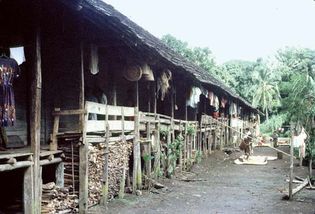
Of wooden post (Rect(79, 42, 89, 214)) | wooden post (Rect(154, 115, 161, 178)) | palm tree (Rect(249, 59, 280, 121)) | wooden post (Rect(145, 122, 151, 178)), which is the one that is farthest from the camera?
palm tree (Rect(249, 59, 280, 121))

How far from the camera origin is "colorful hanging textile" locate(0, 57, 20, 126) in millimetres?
7102

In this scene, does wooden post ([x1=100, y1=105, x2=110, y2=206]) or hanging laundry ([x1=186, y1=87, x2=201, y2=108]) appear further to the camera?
hanging laundry ([x1=186, y1=87, x2=201, y2=108])

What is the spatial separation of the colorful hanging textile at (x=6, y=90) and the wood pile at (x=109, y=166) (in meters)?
2.15

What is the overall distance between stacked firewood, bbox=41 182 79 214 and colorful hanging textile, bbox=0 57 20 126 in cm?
167

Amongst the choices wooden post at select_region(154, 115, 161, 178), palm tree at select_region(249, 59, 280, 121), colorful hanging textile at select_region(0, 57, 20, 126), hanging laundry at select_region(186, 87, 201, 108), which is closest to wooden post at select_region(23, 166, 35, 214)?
colorful hanging textile at select_region(0, 57, 20, 126)

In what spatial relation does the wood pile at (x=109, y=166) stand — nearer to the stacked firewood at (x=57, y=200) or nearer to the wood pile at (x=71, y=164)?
the wood pile at (x=71, y=164)

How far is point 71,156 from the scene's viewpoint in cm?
872

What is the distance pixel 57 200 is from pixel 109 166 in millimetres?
1905

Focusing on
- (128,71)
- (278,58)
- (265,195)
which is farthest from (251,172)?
(278,58)

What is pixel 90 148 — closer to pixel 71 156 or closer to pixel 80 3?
pixel 71 156

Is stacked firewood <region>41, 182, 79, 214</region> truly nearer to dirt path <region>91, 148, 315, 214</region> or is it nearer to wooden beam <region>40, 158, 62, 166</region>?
wooden beam <region>40, 158, 62, 166</region>

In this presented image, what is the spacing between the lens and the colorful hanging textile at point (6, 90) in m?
7.10

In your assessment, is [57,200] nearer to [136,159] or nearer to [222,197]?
[136,159]

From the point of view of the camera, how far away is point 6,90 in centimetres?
719
